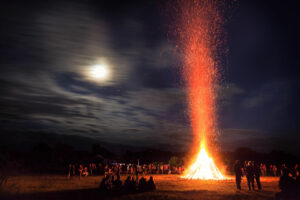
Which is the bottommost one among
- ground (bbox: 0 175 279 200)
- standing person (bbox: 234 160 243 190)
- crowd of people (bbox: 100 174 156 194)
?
ground (bbox: 0 175 279 200)

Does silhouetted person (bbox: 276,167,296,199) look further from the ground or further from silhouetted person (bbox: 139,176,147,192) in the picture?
silhouetted person (bbox: 139,176,147,192)

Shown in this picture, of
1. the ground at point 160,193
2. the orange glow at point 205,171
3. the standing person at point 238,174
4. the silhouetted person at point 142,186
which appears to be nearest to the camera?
the ground at point 160,193

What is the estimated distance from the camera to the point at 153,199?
1430cm

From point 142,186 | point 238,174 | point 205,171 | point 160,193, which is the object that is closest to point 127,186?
point 142,186

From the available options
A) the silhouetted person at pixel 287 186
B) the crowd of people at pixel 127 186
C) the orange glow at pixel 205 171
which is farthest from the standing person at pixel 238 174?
the orange glow at pixel 205 171

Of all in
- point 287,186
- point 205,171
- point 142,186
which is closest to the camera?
point 287,186

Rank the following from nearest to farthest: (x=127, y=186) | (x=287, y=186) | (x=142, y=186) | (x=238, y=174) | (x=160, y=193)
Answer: (x=287, y=186), (x=160, y=193), (x=142, y=186), (x=238, y=174), (x=127, y=186)

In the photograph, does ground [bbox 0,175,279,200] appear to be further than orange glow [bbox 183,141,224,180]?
No

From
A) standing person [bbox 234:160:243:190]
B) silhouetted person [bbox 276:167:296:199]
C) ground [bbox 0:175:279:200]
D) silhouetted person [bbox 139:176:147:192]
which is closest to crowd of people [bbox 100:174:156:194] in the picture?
silhouetted person [bbox 139:176:147:192]

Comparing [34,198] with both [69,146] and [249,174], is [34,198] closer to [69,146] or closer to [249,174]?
[249,174]

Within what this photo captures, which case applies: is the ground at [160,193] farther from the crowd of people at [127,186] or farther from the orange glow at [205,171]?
the orange glow at [205,171]

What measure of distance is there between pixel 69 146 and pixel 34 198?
117 metres

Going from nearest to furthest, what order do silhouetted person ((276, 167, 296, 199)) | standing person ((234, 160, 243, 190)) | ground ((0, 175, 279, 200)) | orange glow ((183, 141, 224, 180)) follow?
silhouetted person ((276, 167, 296, 199)), ground ((0, 175, 279, 200)), standing person ((234, 160, 243, 190)), orange glow ((183, 141, 224, 180))

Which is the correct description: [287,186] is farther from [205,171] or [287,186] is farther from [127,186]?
[205,171]
